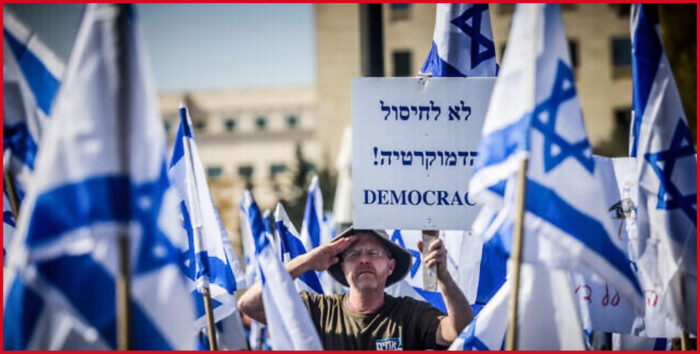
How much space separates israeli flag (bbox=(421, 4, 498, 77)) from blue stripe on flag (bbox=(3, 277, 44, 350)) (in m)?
2.89

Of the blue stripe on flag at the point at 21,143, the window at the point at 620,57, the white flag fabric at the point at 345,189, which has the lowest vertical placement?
the white flag fabric at the point at 345,189

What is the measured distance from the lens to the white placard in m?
5.04

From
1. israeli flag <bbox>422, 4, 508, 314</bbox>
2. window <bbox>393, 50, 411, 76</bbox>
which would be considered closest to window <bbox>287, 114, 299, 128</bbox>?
window <bbox>393, 50, 411, 76</bbox>

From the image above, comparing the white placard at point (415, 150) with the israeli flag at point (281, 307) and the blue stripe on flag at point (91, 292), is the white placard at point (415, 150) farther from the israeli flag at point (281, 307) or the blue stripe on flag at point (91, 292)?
the blue stripe on flag at point (91, 292)

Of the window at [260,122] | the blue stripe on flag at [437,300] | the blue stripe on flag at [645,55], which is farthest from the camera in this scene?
the window at [260,122]

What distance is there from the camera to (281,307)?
14.4ft

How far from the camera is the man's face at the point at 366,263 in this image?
5.11 metres

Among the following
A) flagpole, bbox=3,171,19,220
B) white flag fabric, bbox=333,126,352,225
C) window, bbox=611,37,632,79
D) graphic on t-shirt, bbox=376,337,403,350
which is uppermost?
window, bbox=611,37,632,79

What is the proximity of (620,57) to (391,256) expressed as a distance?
43186 mm

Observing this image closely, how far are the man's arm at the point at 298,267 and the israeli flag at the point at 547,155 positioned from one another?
1328mm

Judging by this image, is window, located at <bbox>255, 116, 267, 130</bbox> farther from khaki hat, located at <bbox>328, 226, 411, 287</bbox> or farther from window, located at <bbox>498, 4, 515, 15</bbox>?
khaki hat, located at <bbox>328, 226, 411, 287</bbox>

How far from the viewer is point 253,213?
5.20m

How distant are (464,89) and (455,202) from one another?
0.59 metres

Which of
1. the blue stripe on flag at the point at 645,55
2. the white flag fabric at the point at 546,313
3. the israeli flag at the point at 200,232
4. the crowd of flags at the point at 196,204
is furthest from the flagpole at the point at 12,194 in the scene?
the blue stripe on flag at the point at 645,55
